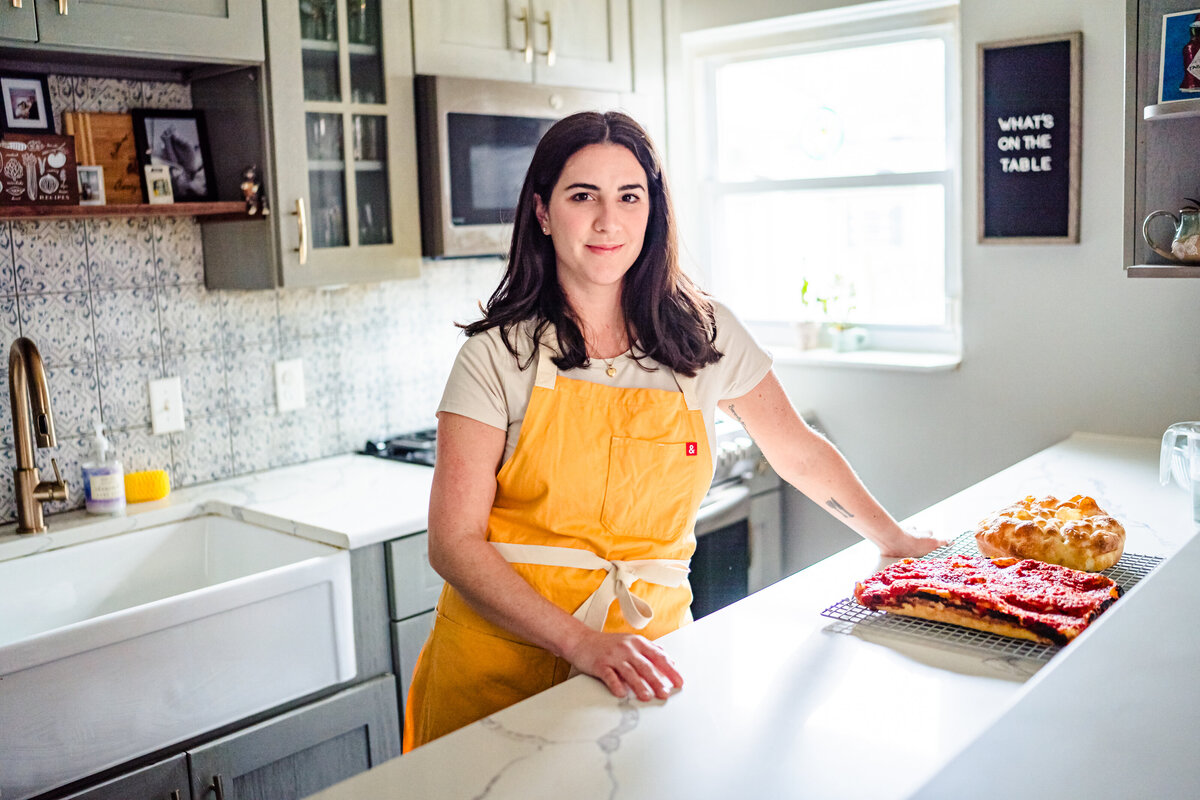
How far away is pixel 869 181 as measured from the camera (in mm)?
3205

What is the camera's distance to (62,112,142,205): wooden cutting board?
2324 mm

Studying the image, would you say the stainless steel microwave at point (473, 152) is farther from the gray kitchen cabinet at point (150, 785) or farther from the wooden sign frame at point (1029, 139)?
the gray kitchen cabinet at point (150, 785)

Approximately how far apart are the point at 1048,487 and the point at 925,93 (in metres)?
1.34

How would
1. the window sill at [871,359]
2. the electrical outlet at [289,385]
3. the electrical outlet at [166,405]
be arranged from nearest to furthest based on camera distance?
the electrical outlet at [166,405], the electrical outlet at [289,385], the window sill at [871,359]

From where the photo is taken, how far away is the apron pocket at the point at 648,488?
1.62 m

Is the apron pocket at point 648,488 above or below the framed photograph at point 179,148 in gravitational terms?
below

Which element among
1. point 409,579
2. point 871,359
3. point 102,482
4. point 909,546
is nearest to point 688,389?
point 909,546

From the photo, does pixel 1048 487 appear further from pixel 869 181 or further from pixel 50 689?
pixel 50 689

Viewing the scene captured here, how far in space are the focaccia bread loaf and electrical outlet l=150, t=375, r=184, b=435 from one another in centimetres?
179

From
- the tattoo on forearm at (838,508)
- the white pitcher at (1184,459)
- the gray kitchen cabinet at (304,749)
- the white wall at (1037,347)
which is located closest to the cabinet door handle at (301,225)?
the gray kitchen cabinet at (304,749)

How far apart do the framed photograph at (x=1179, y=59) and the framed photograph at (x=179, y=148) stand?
194 cm

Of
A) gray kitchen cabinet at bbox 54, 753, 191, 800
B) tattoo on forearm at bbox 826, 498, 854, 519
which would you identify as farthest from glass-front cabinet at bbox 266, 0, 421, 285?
tattoo on forearm at bbox 826, 498, 854, 519

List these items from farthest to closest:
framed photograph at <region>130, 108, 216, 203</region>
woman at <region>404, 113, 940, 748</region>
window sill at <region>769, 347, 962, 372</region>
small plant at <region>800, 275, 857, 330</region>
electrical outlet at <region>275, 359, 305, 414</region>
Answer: small plant at <region>800, 275, 857, 330</region> < window sill at <region>769, 347, 962, 372</region> < electrical outlet at <region>275, 359, 305, 414</region> < framed photograph at <region>130, 108, 216, 203</region> < woman at <region>404, 113, 940, 748</region>

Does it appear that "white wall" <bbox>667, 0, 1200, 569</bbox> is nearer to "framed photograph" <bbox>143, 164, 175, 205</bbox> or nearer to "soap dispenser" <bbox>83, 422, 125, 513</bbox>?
"framed photograph" <bbox>143, 164, 175, 205</bbox>
